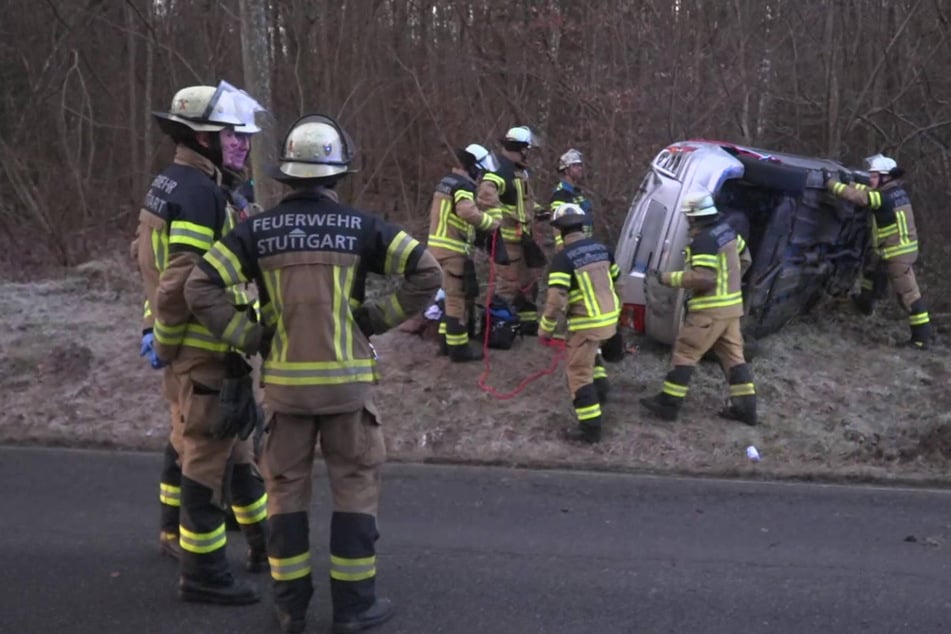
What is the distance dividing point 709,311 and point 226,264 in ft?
13.9

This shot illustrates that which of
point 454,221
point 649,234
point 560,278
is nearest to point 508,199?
A: point 454,221

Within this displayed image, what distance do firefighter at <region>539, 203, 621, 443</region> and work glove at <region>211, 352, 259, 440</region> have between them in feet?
9.90

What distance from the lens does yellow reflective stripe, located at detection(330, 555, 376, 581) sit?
419 cm

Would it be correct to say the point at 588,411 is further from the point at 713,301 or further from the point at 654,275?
the point at 654,275

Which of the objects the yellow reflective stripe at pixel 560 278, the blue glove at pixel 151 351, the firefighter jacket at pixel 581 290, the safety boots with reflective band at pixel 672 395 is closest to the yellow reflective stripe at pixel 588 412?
the firefighter jacket at pixel 581 290

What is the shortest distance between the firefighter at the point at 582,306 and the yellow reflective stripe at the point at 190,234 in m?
3.15

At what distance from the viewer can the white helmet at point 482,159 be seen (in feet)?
28.3

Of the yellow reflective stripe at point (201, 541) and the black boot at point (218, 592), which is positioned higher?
the yellow reflective stripe at point (201, 541)

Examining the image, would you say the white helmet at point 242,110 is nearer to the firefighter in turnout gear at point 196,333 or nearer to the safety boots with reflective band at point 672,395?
the firefighter in turnout gear at point 196,333

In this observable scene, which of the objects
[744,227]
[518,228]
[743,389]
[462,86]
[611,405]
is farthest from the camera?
[462,86]

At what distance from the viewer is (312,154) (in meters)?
4.05

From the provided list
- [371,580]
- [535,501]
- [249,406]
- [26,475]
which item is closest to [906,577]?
[535,501]

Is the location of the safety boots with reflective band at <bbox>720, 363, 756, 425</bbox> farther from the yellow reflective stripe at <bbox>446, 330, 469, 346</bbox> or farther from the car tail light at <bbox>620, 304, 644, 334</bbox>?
the yellow reflective stripe at <bbox>446, 330, 469, 346</bbox>

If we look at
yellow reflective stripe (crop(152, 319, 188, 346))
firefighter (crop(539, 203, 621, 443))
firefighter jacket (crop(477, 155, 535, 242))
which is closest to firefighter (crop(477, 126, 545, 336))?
firefighter jacket (crop(477, 155, 535, 242))
